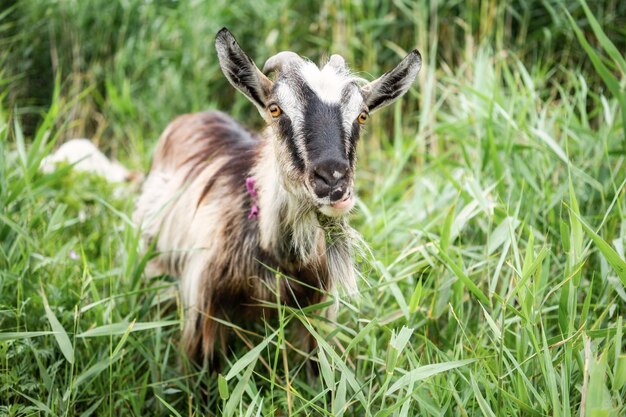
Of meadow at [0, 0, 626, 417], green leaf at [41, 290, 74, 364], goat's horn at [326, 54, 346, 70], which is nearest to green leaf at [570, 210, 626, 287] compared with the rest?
meadow at [0, 0, 626, 417]

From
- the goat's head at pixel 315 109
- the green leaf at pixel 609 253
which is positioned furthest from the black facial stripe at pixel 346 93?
the green leaf at pixel 609 253

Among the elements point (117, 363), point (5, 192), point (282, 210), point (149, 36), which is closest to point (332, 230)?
point (282, 210)

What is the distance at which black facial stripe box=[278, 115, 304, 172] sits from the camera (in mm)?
2783

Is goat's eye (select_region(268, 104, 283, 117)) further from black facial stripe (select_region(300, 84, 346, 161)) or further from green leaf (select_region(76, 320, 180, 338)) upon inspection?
green leaf (select_region(76, 320, 180, 338))

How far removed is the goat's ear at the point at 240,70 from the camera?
9.68 ft

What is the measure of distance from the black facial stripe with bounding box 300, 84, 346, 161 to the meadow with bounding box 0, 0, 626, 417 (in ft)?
2.01

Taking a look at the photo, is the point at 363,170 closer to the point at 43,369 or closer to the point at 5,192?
the point at 5,192

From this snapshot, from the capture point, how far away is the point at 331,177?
2631 mm

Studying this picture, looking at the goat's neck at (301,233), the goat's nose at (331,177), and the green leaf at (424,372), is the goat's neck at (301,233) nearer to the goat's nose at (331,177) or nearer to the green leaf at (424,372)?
the goat's nose at (331,177)

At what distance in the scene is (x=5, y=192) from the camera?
11.0ft

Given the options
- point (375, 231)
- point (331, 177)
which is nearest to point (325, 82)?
point (331, 177)

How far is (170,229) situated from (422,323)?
153cm

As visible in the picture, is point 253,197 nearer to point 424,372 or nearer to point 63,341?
point 63,341

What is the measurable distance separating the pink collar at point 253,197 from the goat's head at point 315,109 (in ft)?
1.12
